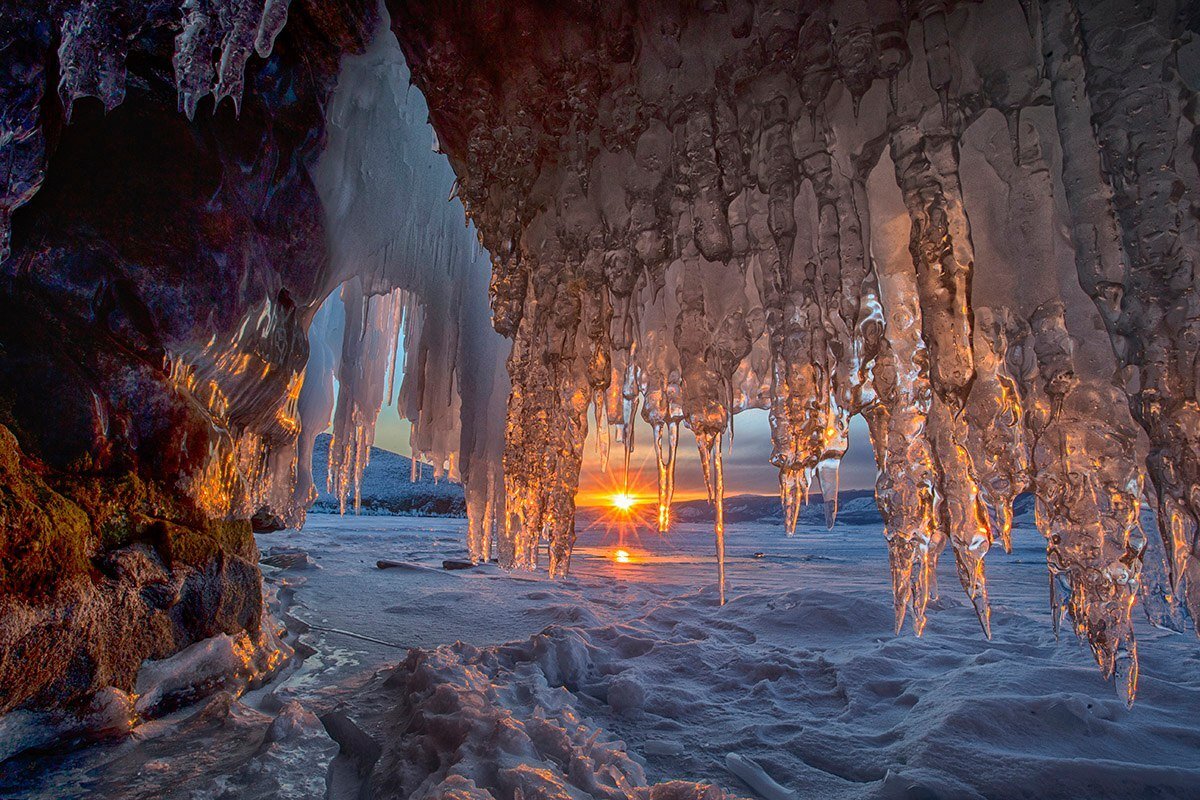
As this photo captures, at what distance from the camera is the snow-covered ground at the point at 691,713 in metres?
2.08

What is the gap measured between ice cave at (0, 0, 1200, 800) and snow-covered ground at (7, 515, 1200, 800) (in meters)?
0.03

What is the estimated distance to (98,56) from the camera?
236cm

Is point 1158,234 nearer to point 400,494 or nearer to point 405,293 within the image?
point 405,293

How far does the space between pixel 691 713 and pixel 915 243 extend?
8.55 ft

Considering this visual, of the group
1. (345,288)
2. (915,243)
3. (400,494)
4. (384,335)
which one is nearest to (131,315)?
(915,243)

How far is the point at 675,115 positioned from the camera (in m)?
2.84

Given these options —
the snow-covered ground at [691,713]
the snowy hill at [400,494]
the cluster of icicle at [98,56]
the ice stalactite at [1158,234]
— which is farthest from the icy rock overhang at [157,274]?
the snowy hill at [400,494]

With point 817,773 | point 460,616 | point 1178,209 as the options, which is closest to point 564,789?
point 817,773

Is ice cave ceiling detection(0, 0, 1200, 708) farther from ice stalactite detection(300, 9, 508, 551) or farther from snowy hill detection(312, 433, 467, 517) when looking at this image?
Answer: snowy hill detection(312, 433, 467, 517)

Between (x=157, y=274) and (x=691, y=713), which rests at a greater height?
(x=157, y=274)

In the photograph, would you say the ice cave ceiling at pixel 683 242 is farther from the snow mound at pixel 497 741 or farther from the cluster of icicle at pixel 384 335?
the snow mound at pixel 497 741

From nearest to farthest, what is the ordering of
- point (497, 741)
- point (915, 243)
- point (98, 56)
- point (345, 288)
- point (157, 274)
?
point (915, 243) < point (497, 741) < point (98, 56) < point (157, 274) < point (345, 288)

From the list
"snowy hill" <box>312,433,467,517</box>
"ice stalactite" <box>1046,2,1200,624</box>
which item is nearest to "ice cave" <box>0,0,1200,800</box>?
"ice stalactite" <box>1046,2,1200,624</box>

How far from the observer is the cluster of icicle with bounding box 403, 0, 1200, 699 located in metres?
1.60
